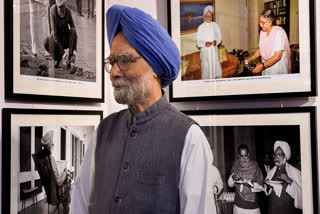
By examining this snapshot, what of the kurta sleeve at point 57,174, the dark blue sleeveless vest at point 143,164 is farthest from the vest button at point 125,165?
the kurta sleeve at point 57,174

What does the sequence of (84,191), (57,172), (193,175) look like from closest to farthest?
(193,175)
(84,191)
(57,172)

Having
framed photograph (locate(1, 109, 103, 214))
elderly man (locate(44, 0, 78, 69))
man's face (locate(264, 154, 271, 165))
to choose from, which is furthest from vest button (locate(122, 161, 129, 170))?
man's face (locate(264, 154, 271, 165))

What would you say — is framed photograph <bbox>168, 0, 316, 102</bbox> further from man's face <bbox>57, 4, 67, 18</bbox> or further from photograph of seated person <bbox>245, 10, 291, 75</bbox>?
man's face <bbox>57, 4, 67, 18</bbox>

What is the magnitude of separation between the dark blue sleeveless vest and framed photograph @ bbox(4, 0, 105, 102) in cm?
45

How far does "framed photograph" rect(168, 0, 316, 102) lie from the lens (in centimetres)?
164

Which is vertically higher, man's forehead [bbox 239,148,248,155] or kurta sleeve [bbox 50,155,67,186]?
man's forehead [bbox 239,148,248,155]

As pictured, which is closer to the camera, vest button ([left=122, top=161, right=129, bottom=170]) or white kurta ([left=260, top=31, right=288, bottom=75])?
vest button ([left=122, top=161, right=129, bottom=170])

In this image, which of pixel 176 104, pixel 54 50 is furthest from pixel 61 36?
pixel 176 104

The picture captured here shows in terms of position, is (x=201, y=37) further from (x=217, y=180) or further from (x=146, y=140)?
(x=146, y=140)

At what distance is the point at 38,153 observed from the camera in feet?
5.06

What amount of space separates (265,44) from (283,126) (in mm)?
379

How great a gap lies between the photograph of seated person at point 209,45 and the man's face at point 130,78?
0.65 metres

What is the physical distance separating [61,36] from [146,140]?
738mm

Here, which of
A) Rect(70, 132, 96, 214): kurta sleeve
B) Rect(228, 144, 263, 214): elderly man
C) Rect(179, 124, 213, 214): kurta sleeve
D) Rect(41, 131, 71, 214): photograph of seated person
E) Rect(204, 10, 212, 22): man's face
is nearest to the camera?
Rect(179, 124, 213, 214): kurta sleeve
